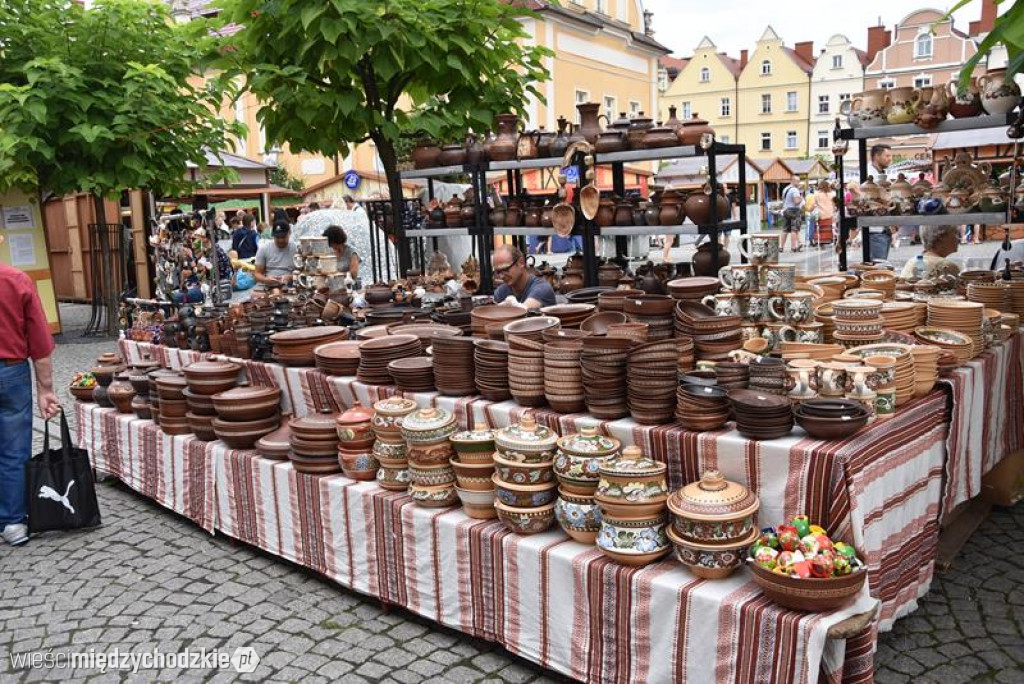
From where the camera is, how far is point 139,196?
12.9 metres

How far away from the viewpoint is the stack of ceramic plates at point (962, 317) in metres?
3.83

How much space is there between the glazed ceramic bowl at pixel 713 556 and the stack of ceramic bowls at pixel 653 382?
551 millimetres

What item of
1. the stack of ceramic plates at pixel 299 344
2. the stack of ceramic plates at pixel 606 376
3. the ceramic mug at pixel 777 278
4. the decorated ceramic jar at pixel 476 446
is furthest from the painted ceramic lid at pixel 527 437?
the stack of ceramic plates at pixel 299 344

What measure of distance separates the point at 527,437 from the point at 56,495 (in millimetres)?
3188

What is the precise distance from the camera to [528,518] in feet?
10.2

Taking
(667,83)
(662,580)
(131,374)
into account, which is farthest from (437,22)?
(667,83)

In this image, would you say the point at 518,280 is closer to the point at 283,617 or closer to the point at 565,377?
the point at 565,377

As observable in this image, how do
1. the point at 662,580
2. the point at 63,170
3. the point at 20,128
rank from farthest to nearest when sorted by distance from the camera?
1. the point at 63,170
2. the point at 20,128
3. the point at 662,580

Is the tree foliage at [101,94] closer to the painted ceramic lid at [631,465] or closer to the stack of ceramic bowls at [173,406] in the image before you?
the stack of ceramic bowls at [173,406]

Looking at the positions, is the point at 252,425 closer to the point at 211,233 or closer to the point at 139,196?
the point at 211,233

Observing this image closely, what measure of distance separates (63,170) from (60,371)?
2581 millimetres

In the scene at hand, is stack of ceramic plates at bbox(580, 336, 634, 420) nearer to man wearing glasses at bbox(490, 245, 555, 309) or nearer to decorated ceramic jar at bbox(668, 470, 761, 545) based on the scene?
decorated ceramic jar at bbox(668, 470, 761, 545)

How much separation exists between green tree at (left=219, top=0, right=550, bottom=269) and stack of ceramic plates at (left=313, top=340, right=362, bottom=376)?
260 cm

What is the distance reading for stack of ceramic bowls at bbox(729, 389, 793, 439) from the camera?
2811mm
